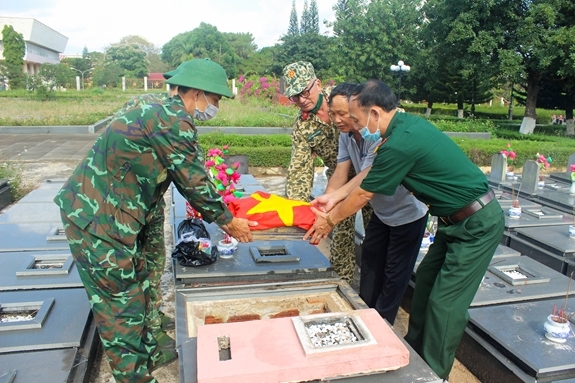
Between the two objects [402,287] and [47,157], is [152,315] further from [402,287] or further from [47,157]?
[47,157]

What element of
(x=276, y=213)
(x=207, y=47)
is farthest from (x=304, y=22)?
(x=276, y=213)

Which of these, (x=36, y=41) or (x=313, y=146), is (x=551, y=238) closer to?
(x=313, y=146)

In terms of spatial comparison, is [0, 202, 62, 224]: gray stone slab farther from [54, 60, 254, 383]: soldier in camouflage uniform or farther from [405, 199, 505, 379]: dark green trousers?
[405, 199, 505, 379]: dark green trousers

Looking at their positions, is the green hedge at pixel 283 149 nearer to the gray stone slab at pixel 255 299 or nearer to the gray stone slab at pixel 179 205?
the gray stone slab at pixel 179 205

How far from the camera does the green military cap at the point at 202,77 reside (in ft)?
7.10

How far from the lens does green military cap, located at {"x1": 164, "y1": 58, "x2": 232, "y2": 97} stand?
2.16m

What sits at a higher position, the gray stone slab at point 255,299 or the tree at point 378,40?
the tree at point 378,40

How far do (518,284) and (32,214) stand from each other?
491 centimetres

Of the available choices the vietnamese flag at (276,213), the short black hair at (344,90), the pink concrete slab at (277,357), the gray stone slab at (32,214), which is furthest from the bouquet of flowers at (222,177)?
the gray stone slab at (32,214)

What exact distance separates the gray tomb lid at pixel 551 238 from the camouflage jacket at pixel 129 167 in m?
3.68

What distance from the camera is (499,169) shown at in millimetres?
7156

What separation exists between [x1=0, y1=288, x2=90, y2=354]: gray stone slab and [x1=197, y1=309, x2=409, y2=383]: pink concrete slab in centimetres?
108

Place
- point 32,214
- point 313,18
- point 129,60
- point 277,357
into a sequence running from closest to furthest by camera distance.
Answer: point 277,357 < point 32,214 < point 313,18 < point 129,60

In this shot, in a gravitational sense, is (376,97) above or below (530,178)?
above
